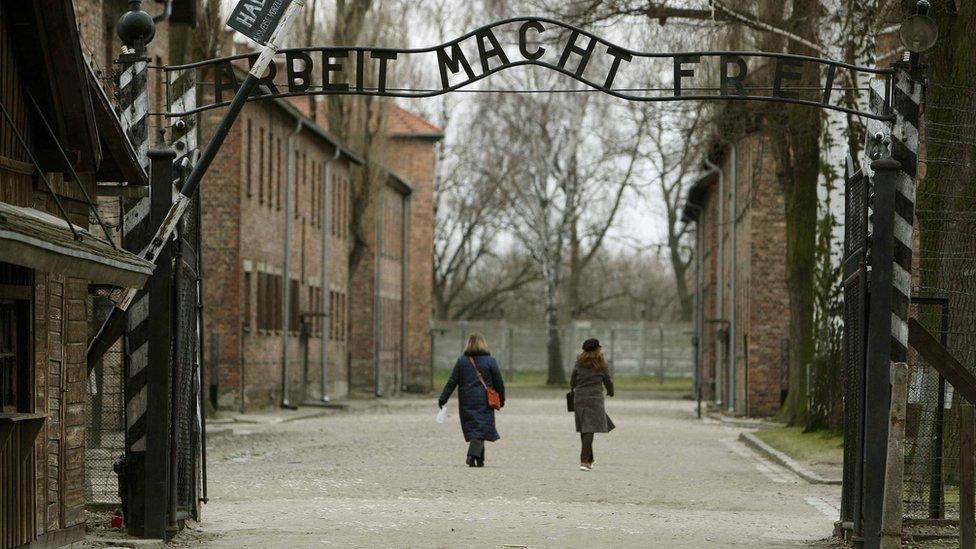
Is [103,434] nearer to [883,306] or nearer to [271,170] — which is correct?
[883,306]

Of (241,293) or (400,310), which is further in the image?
(400,310)

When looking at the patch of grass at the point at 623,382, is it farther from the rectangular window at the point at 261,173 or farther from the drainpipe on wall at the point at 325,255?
the rectangular window at the point at 261,173

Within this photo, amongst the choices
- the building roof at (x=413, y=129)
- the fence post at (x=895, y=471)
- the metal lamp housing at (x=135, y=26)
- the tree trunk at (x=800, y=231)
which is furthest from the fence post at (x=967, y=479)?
the building roof at (x=413, y=129)

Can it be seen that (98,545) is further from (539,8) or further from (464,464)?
(539,8)

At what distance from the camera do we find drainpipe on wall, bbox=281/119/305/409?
4397 cm

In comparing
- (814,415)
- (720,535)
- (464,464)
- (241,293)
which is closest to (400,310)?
(241,293)

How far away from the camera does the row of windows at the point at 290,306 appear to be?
41312 millimetres

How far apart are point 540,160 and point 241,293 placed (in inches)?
1089

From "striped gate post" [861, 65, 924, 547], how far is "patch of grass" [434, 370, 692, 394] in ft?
180

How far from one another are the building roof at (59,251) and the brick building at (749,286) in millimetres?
26362

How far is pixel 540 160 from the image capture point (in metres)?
66.2

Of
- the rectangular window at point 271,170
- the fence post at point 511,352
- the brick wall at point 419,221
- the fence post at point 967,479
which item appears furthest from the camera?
the fence post at point 511,352

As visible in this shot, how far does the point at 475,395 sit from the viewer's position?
22.4 metres

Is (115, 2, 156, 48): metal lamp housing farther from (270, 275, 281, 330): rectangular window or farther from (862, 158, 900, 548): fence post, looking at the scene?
(270, 275, 281, 330): rectangular window
